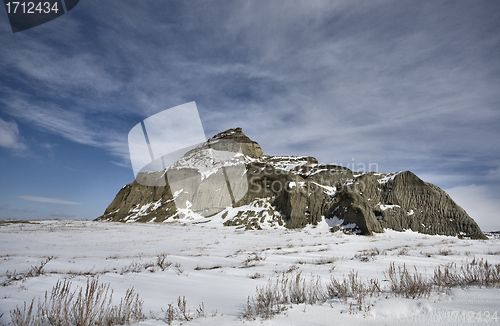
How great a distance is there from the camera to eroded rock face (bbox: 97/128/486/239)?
2880cm

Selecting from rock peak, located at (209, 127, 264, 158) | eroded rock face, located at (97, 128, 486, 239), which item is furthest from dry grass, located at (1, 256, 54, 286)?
rock peak, located at (209, 127, 264, 158)

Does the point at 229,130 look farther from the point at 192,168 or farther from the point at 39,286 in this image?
the point at 39,286

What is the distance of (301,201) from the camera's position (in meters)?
32.1

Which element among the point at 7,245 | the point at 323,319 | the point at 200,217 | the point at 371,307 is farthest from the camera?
the point at 200,217

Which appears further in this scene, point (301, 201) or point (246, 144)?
point (246, 144)

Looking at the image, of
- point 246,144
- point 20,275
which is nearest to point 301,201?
point 20,275

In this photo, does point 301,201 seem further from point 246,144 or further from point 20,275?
point 246,144

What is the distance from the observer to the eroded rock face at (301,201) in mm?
28797

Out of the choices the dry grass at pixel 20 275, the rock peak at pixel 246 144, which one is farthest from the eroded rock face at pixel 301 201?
the dry grass at pixel 20 275

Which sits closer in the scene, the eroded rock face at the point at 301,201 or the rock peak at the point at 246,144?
the eroded rock face at the point at 301,201

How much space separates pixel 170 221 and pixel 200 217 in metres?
5.02

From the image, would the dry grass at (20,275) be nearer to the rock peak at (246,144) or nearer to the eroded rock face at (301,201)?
the eroded rock face at (301,201)

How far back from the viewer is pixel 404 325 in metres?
2.50

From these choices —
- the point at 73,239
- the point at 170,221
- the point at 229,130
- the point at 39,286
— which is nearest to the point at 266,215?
the point at 170,221
